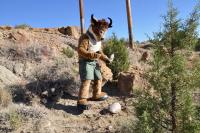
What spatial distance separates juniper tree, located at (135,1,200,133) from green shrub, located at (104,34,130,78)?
4.48 meters

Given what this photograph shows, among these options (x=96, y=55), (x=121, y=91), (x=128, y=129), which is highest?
(x=96, y=55)

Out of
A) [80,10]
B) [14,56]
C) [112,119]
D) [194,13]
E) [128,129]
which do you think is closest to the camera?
[194,13]

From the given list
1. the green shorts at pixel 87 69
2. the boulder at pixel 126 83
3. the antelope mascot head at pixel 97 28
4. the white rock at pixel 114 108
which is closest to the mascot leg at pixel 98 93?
the green shorts at pixel 87 69

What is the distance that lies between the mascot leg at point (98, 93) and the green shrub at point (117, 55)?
172 cm

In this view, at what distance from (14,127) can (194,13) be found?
3925mm

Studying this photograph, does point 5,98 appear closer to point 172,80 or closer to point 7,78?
point 7,78

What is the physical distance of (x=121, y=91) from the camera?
396 inches

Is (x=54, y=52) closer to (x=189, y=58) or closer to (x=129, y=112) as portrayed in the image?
(x=129, y=112)

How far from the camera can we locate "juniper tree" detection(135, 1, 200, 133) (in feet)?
20.7

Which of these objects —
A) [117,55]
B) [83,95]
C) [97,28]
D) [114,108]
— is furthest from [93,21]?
[117,55]

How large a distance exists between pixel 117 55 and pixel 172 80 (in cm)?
511

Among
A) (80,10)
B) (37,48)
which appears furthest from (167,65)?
(80,10)

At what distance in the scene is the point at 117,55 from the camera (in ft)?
37.5

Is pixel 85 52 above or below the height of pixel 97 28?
below
